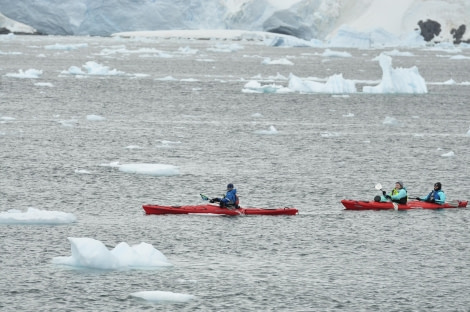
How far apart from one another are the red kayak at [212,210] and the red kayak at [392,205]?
245cm

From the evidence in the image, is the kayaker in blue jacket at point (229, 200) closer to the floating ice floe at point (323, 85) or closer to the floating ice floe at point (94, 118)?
the floating ice floe at point (94, 118)

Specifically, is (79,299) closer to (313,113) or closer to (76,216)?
(76,216)

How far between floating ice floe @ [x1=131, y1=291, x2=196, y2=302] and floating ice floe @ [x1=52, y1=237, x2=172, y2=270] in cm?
245

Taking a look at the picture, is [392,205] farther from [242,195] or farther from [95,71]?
[95,71]

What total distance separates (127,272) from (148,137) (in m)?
30.7

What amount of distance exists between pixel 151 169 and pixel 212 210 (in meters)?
8.61

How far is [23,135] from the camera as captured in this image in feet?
180

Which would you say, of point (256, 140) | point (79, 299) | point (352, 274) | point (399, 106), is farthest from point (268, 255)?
point (399, 106)

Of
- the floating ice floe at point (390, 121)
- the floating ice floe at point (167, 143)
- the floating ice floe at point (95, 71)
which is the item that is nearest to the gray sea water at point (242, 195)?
the floating ice floe at point (390, 121)

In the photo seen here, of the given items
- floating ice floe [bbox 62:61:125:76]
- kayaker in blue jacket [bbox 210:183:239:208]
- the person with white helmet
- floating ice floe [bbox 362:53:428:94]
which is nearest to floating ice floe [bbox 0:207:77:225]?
kayaker in blue jacket [bbox 210:183:239:208]

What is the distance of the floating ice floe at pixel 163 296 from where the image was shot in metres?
24.0

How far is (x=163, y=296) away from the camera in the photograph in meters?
24.0

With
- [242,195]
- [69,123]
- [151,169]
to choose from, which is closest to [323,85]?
[69,123]

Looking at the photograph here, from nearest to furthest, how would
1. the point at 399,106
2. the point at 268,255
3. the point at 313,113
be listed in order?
the point at 268,255 → the point at 313,113 → the point at 399,106
